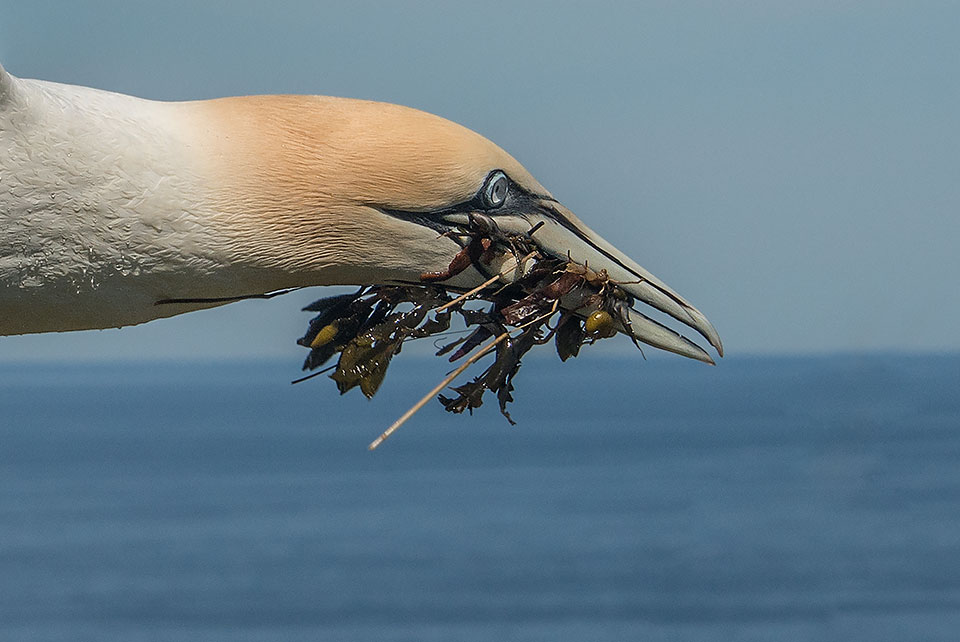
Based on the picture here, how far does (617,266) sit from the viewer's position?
624cm

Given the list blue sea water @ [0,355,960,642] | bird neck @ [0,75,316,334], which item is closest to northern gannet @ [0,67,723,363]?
bird neck @ [0,75,316,334]

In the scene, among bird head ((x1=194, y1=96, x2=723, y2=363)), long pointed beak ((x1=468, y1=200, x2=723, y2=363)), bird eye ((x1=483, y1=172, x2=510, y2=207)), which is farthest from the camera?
long pointed beak ((x1=468, y1=200, x2=723, y2=363))

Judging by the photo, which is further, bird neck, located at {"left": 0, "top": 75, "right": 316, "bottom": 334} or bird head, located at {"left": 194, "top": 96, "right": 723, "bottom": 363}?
bird head, located at {"left": 194, "top": 96, "right": 723, "bottom": 363}

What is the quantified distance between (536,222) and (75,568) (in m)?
96.3

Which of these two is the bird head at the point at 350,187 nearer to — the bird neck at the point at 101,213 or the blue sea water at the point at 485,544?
the bird neck at the point at 101,213

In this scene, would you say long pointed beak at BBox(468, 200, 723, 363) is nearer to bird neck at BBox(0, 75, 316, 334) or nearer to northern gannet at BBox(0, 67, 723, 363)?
northern gannet at BBox(0, 67, 723, 363)

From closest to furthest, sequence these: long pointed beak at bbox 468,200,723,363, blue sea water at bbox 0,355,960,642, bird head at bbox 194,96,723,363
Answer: bird head at bbox 194,96,723,363
long pointed beak at bbox 468,200,723,363
blue sea water at bbox 0,355,960,642

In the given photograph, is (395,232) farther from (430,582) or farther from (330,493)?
(330,493)

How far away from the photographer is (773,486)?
14250 centimetres

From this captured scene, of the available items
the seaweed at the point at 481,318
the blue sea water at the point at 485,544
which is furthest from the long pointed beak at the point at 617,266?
the blue sea water at the point at 485,544

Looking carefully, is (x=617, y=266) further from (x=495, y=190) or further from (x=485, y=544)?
(x=485, y=544)

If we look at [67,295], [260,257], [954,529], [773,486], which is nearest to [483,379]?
[260,257]

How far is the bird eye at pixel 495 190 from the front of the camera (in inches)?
233

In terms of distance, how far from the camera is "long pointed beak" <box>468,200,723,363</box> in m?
6.08
